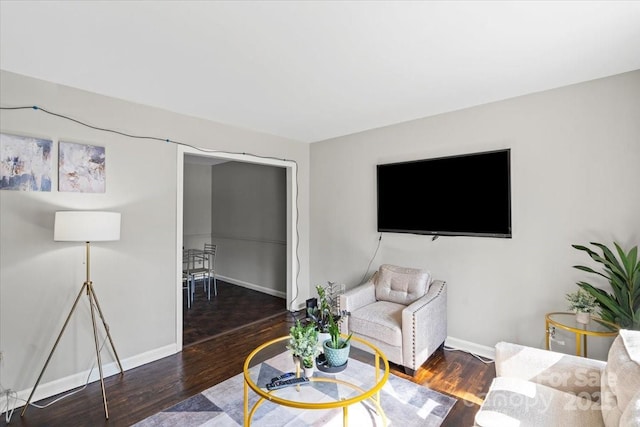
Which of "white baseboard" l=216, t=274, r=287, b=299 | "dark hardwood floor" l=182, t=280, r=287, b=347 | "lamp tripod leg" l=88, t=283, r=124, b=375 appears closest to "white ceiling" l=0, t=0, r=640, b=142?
"lamp tripod leg" l=88, t=283, r=124, b=375

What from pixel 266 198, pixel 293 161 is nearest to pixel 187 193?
pixel 266 198

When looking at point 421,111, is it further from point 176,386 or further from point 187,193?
point 187,193

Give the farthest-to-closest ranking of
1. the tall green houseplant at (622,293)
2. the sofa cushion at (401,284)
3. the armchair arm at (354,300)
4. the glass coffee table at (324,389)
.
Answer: the sofa cushion at (401,284), the armchair arm at (354,300), the tall green houseplant at (622,293), the glass coffee table at (324,389)

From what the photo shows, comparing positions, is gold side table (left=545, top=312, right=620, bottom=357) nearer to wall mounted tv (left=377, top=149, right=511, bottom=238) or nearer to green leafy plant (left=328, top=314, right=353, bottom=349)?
wall mounted tv (left=377, top=149, right=511, bottom=238)

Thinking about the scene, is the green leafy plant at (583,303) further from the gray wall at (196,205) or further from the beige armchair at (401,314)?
the gray wall at (196,205)

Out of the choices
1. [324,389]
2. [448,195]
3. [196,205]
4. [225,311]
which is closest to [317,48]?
[448,195]

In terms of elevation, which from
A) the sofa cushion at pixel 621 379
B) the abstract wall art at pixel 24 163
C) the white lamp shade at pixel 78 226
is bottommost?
the sofa cushion at pixel 621 379

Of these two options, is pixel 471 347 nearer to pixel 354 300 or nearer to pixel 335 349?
pixel 354 300

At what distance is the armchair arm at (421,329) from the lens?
2.58 metres

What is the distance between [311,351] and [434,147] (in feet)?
8.23

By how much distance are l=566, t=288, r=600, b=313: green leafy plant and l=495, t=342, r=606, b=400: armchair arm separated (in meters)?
0.68

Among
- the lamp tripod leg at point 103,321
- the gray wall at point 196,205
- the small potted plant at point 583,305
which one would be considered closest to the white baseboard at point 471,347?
the small potted plant at point 583,305

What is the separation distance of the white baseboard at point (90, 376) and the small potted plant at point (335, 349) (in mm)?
1958

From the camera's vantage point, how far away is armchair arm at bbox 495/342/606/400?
163 centimetres
